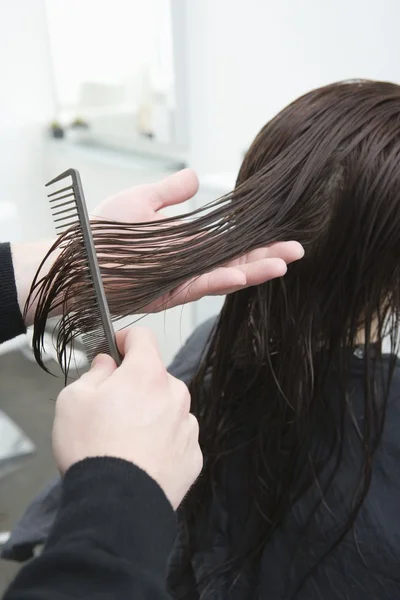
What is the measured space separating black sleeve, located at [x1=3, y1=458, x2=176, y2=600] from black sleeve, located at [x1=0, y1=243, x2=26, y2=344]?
0.38m

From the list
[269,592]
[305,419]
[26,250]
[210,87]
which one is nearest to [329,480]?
[305,419]

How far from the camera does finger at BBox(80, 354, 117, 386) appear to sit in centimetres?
46

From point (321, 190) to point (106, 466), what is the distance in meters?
0.43

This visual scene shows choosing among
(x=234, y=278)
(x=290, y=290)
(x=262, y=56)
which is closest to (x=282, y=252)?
(x=234, y=278)

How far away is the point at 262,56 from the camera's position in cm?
154

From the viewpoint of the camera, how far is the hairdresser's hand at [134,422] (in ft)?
1.38

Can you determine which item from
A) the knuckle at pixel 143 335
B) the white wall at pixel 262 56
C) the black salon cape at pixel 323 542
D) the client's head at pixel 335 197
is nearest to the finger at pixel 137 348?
the knuckle at pixel 143 335

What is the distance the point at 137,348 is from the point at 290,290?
332 mm

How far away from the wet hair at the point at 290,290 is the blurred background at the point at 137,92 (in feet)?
1.04

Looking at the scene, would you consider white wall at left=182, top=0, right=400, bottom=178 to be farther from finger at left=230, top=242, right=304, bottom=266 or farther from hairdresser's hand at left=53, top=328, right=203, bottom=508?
hairdresser's hand at left=53, top=328, right=203, bottom=508

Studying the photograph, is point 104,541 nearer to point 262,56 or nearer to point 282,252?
point 282,252

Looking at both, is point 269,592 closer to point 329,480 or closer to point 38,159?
point 329,480

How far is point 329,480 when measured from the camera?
0.80 m

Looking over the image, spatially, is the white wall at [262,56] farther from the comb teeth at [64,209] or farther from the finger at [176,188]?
the comb teeth at [64,209]
